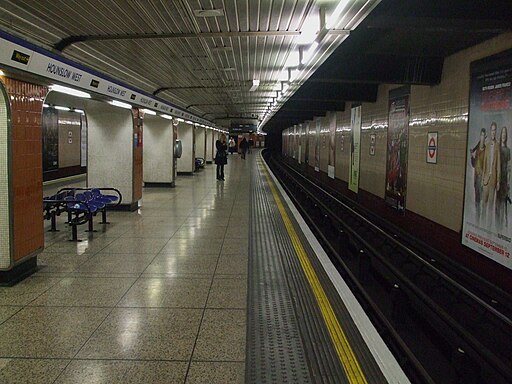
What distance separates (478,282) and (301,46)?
4.15 meters

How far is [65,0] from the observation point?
4.73 metres

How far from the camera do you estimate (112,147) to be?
10.2 m

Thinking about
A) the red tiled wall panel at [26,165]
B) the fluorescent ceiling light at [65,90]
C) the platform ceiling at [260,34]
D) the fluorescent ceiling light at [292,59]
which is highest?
the fluorescent ceiling light at [292,59]

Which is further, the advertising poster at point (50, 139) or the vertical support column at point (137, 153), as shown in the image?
the advertising poster at point (50, 139)

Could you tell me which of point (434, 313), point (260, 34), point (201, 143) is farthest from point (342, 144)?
point (201, 143)

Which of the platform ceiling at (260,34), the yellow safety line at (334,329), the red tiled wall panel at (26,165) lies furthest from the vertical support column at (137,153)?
the yellow safety line at (334,329)

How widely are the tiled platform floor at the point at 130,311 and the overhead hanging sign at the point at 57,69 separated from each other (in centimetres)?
221

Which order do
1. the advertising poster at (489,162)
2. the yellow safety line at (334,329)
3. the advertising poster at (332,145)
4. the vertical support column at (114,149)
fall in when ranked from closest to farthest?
1. the yellow safety line at (334,329)
2. the advertising poster at (489,162)
3. the vertical support column at (114,149)
4. the advertising poster at (332,145)

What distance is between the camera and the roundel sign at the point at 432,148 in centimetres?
703

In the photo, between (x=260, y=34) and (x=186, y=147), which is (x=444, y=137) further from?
(x=186, y=147)

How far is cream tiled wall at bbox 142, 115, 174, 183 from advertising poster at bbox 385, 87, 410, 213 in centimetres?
755

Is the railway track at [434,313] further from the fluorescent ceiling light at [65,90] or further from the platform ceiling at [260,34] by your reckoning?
the fluorescent ceiling light at [65,90]

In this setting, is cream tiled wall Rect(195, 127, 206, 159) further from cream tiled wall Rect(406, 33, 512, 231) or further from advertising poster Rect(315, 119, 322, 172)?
cream tiled wall Rect(406, 33, 512, 231)

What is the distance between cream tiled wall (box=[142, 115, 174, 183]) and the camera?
14711mm
